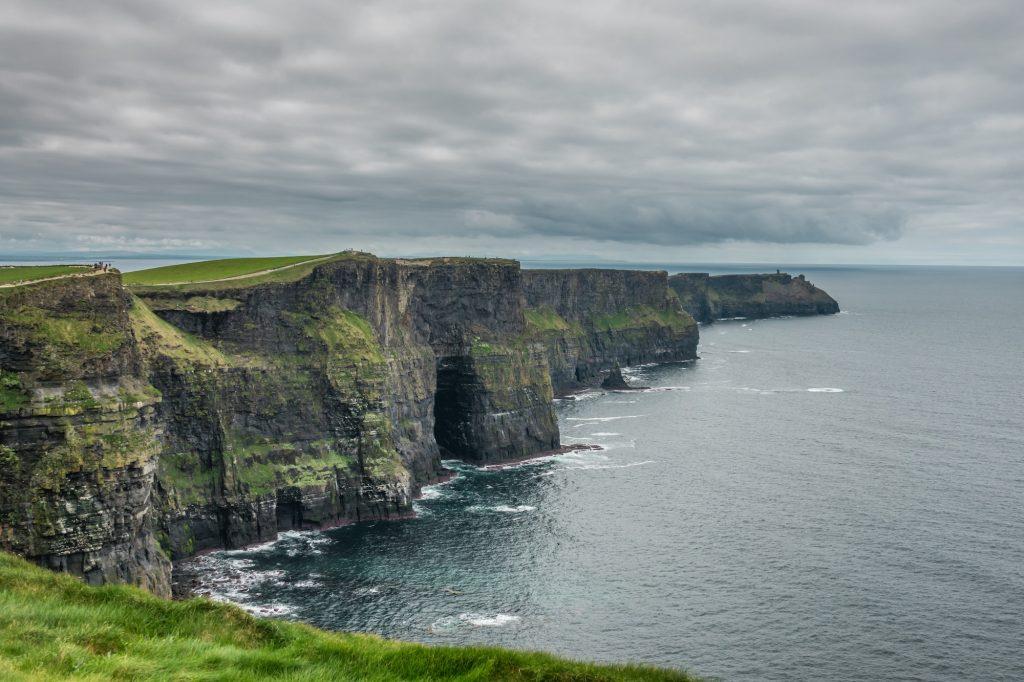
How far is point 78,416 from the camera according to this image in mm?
62312

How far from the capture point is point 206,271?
357 ft

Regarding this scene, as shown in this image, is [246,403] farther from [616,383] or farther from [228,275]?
[616,383]

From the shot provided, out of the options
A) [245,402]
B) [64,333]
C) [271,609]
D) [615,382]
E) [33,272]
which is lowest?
[271,609]

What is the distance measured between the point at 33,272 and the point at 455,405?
65.5 meters

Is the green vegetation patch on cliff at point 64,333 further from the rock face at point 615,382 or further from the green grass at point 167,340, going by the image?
the rock face at point 615,382

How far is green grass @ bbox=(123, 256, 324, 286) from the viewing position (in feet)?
331

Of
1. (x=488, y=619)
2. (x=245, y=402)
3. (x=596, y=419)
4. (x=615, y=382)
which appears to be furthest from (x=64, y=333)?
(x=615, y=382)

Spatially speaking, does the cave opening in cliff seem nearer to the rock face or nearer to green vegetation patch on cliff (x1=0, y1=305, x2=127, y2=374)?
green vegetation patch on cliff (x1=0, y1=305, x2=127, y2=374)

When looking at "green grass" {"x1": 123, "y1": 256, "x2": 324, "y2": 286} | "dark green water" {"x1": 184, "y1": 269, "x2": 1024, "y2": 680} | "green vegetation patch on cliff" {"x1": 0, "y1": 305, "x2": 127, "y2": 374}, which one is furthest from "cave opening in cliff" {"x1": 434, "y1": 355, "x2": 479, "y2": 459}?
"green vegetation patch on cliff" {"x1": 0, "y1": 305, "x2": 127, "y2": 374}

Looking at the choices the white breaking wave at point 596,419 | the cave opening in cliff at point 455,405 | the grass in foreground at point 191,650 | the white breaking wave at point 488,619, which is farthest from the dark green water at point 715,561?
the grass in foreground at point 191,650

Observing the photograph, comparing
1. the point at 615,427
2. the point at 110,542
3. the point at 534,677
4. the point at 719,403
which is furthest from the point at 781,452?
the point at 534,677

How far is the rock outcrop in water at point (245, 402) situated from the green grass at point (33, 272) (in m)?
4.82

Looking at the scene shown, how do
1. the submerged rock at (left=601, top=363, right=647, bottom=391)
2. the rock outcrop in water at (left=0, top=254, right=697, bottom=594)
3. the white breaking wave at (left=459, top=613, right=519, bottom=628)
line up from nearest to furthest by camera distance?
the rock outcrop in water at (left=0, top=254, right=697, bottom=594) → the white breaking wave at (left=459, top=613, right=519, bottom=628) → the submerged rock at (left=601, top=363, right=647, bottom=391)

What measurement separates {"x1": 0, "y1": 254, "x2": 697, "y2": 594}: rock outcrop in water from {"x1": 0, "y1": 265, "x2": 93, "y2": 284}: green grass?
482cm
